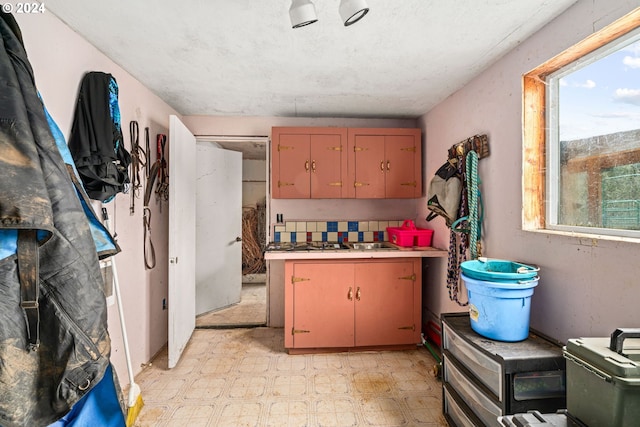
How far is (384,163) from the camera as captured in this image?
3074mm

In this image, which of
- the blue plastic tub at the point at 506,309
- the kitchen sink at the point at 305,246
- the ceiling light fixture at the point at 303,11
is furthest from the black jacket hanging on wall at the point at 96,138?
the blue plastic tub at the point at 506,309

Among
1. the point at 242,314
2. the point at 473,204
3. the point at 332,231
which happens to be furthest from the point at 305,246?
the point at 473,204

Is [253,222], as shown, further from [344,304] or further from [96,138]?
[96,138]

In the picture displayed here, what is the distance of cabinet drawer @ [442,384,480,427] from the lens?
1.55m

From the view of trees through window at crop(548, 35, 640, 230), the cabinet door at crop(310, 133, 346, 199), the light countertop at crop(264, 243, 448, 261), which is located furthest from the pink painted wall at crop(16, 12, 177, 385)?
the view of trees through window at crop(548, 35, 640, 230)

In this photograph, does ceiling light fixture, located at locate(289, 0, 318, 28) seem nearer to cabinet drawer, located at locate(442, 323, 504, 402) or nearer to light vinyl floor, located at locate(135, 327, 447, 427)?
cabinet drawer, located at locate(442, 323, 504, 402)

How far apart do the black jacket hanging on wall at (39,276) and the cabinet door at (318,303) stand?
1.64 metres

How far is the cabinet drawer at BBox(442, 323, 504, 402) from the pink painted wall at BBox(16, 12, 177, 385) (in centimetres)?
222

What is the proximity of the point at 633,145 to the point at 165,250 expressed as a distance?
11.0ft

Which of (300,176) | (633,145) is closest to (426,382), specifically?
(633,145)

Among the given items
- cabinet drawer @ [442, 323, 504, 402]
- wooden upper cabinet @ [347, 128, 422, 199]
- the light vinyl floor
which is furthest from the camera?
Result: wooden upper cabinet @ [347, 128, 422, 199]

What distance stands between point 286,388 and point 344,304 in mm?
841

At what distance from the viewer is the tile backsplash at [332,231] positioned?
3.31m

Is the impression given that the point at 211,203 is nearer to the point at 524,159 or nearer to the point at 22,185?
the point at 22,185
